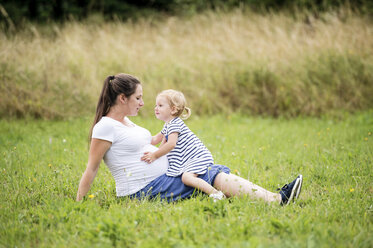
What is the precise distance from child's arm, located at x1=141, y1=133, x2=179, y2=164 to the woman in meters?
0.05

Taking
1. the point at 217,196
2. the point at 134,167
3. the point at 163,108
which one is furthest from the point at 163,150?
the point at 217,196

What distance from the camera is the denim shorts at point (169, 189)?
3.11 meters

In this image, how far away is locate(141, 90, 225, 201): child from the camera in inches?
120

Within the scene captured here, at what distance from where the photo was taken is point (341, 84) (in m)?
7.50

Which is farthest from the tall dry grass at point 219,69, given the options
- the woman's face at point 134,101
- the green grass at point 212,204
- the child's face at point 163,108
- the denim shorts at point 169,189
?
the denim shorts at point 169,189

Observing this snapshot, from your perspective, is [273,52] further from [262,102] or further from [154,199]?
[154,199]

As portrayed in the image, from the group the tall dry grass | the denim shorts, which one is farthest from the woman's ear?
the tall dry grass

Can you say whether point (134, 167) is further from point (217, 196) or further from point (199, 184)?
point (217, 196)

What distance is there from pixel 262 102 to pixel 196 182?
203 inches

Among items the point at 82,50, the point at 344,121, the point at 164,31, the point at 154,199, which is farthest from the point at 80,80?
the point at 344,121

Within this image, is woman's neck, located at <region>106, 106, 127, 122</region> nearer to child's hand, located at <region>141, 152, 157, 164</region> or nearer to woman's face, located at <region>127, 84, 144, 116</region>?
woman's face, located at <region>127, 84, 144, 116</region>

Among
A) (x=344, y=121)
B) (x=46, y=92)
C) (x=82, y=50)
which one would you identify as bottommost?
(x=344, y=121)

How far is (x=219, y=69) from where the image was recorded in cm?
816

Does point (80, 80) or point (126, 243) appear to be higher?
point (80, 80)
